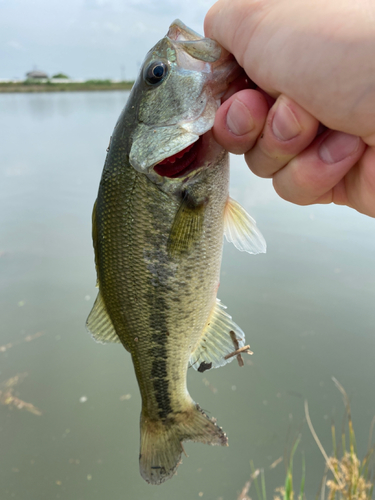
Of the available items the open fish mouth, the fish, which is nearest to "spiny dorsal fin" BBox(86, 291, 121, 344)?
the fish

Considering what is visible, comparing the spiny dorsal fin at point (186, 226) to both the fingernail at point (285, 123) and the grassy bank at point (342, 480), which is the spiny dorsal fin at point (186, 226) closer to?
the fingernail at point (285, 123)

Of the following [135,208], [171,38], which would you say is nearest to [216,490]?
[135,208]

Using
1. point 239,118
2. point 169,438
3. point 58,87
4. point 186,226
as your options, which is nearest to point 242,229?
point 186,226

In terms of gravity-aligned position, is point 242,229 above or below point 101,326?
above

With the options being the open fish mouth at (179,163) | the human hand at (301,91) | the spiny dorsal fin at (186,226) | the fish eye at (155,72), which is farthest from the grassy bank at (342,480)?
the fish eye at (155,72)

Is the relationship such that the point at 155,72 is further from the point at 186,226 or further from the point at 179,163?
the point at 186,226

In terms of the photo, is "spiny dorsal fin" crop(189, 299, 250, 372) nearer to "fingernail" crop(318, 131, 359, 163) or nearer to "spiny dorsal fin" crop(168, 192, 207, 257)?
"spiny dorsal fin" crop(168, 192, 207, 257)
